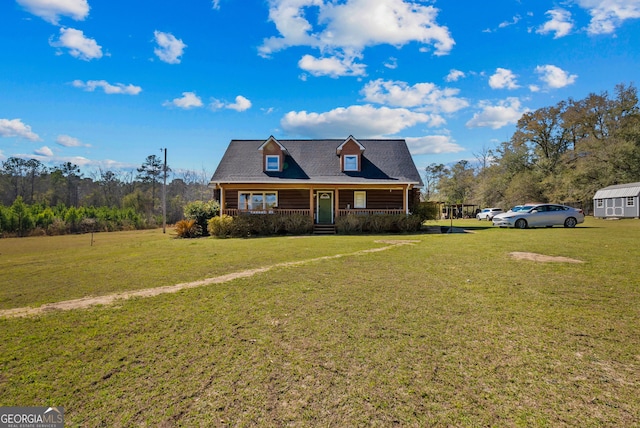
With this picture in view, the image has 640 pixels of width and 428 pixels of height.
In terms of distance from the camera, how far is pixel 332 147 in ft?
78.9

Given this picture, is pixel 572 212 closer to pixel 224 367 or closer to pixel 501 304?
pixel 501 304

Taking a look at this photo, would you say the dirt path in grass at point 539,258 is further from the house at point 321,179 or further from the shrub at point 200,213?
the shrub at point 200,213

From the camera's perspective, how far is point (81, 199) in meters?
45.3

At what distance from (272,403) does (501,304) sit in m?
3.89

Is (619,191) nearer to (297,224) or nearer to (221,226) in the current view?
(297,224)

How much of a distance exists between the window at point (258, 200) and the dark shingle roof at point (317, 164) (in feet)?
4.66

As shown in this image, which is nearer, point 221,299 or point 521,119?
point 221,299

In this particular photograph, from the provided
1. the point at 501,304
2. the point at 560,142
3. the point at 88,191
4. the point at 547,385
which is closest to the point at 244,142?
the point at 501,304

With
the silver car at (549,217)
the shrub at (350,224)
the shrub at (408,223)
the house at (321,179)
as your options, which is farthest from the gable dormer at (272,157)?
the silver car at (549,217)

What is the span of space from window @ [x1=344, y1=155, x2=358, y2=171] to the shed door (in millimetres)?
27647

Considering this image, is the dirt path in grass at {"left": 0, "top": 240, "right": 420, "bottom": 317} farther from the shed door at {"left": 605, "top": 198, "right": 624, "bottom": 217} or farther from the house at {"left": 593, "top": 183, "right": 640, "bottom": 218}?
the shed door at {"left": 605, "top": 198, "right": 624, "bottom": 217}

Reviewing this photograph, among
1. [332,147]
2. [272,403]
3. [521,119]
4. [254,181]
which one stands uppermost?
[521,119]
